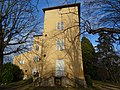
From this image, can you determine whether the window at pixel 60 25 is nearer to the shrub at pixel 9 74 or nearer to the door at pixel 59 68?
the door at pixel 59 68

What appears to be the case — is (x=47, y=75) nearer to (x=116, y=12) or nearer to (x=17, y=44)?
(x=17, y=44)

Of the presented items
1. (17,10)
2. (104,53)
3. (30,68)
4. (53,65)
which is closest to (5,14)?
(17,10)

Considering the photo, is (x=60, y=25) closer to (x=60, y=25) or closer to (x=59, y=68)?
(x=60, y=25)

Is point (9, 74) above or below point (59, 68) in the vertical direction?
below

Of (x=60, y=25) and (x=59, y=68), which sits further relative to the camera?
(x=60, y=25)

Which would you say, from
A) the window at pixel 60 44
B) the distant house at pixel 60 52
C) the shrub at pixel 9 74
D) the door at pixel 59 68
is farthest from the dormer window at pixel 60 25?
the shrub at pixel 9 74

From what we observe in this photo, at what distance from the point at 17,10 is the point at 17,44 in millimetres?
2537

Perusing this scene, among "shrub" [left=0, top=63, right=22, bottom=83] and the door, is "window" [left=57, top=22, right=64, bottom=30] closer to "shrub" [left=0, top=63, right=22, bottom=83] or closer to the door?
the door

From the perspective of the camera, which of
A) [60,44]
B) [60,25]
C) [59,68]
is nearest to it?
[59,68]

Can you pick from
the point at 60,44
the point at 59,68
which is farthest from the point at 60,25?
the point at 59,68

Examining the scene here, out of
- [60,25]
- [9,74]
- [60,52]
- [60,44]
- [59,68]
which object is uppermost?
[60,25]

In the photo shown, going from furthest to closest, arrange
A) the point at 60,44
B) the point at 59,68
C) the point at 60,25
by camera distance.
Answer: the point at 60,25, the point at 60,44, the point at 59,68

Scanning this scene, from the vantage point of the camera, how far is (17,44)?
11.5m

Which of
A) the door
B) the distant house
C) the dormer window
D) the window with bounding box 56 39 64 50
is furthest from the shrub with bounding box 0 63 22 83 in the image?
the dormer window
